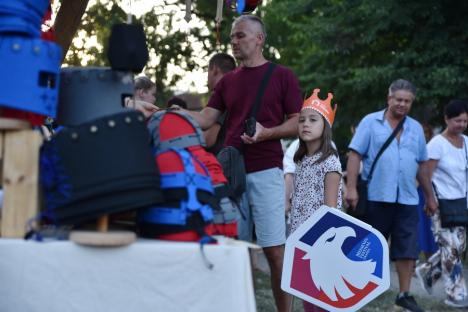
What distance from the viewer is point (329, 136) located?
5.75 m

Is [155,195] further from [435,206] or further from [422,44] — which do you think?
[422,44]

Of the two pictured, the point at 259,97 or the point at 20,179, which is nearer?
the point at 20,179

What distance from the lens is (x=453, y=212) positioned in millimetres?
8258

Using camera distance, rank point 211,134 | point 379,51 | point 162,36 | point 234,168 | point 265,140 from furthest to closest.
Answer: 1. point 379,51
2. point 162,36
3. point 211,134
4. point 265,140
5. point 234,168

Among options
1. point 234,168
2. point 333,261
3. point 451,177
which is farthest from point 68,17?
point 451,177

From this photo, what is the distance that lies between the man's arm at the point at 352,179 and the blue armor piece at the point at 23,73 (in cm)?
393

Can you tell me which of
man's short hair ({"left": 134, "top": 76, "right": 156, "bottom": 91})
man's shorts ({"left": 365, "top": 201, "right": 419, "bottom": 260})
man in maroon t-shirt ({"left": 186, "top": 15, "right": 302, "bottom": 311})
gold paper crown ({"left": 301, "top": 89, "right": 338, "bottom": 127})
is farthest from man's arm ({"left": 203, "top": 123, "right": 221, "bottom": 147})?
man's shorts ({"left": 365, "top": 201, "right": 419, "bottom": 260})

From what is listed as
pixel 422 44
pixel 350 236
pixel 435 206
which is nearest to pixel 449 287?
pixel 435 206

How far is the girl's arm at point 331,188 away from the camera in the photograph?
5.52m

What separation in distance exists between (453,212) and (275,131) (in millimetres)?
3402

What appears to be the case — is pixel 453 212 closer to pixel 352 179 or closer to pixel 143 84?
pixel 352 179

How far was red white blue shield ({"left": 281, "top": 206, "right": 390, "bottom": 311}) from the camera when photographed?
4.61 metres

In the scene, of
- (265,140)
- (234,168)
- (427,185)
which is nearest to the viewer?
(234,168)

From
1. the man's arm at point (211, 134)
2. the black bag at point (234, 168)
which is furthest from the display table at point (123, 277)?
the man's arm at point (211, 134)
